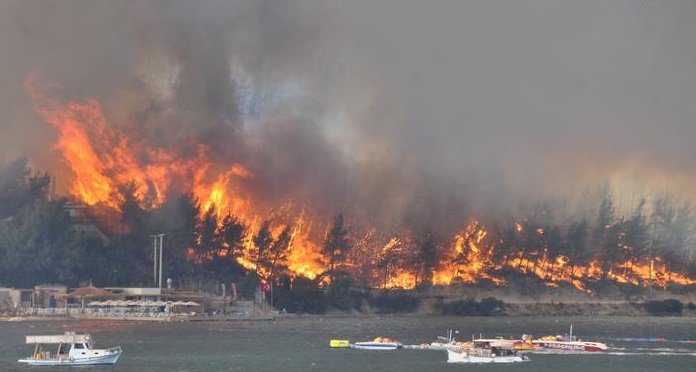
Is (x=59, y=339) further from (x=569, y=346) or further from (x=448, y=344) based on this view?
(x=569, y=346)

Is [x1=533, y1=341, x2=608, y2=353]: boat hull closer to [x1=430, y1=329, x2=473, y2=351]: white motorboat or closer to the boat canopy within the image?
[x1=430, y1=329, x2=473, y2=351]: white motorboat

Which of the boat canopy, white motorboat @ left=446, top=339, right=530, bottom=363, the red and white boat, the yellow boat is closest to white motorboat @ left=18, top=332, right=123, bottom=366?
the boat canopy

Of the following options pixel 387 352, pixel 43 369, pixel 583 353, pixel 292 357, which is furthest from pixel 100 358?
pixel 583 353

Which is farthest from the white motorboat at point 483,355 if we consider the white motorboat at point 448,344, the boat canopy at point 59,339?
the boat canopy at point 59,339

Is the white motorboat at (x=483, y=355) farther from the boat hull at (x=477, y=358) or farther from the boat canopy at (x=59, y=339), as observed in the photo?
the boat canopy at (x=59, y=339)

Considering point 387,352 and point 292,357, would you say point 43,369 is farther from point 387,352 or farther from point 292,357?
point 387,352

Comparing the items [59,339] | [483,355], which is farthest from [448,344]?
[59,339]

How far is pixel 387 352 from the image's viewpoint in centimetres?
18112

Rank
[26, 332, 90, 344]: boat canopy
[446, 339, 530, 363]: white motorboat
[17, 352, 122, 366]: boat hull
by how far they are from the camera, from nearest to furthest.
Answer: [26, 332, 90, 344]: boat canopy < [17, 352, 122, 366]: boat hull < [446, 339, 530, 363]: white motorboat

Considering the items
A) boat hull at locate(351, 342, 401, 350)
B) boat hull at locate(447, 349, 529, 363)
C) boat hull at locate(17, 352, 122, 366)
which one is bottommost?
boat hull at locate(17, 352, 122, 366)

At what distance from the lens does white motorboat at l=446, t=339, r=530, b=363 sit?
167m

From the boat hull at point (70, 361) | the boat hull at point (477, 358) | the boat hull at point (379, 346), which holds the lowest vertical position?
the boat hull at point (70, 361)

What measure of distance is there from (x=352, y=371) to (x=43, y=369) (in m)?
28.2

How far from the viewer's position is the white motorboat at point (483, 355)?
6590 inches
